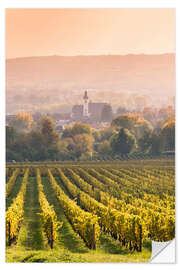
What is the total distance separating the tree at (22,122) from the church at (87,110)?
0.99m

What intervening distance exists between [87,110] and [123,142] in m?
1.12

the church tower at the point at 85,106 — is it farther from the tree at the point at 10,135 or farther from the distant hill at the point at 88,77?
the tree at the point at 10,135

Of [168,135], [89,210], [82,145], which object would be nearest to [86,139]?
[82,145]

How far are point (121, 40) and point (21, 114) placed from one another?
9.04 feet

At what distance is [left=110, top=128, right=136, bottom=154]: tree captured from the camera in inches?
363

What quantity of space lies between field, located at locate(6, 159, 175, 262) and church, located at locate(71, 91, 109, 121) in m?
1.06

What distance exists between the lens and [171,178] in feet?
28.3

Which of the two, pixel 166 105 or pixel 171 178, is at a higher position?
pixel 166 105

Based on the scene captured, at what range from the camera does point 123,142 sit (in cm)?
919

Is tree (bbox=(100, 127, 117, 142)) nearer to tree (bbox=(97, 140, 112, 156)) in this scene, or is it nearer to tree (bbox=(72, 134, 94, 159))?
tree (bbox=(97, 140, 112, 156))

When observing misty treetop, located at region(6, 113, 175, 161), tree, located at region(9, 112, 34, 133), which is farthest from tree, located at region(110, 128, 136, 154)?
tree, located at region(9, 112, 34, 133)
